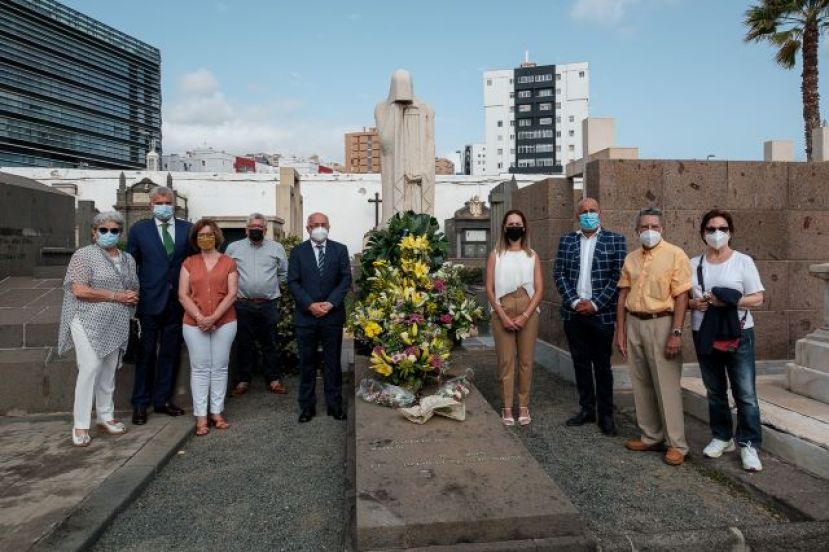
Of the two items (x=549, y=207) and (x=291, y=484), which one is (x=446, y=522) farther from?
(x=549, y=207)

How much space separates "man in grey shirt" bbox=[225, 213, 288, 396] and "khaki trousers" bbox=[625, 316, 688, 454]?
3.46m

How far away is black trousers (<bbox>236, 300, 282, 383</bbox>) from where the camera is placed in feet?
18.5

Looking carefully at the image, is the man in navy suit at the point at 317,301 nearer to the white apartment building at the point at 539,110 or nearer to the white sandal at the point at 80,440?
the white sandal at the point at 80,440

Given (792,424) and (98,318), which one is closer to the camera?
(792,424)

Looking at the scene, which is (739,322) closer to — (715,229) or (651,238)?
(715,229)

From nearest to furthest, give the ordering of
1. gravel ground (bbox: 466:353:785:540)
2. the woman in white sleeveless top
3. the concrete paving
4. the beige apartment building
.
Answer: the concrete paving, gravel ground (bbox: 466:353:785:540), the woman in white sleeveless top, the beige apartment building

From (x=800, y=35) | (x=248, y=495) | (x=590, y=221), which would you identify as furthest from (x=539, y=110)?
(x=248, y=495)

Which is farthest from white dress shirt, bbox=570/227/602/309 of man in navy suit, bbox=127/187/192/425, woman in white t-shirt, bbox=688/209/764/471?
man in navy suit, bbox=127/187/192/425

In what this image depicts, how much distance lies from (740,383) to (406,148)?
16.2 feet

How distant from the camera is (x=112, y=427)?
13.9 ft

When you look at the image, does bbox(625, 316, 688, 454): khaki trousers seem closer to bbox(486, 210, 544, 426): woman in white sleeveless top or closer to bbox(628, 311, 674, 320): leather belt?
bbox(628, 311, 674, 320): leather belt

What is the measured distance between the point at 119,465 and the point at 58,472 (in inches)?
13.6

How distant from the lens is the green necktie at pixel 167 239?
15.3ft

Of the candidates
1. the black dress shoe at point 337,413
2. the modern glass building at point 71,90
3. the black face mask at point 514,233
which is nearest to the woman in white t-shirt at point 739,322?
the black face mask at point 514,233
